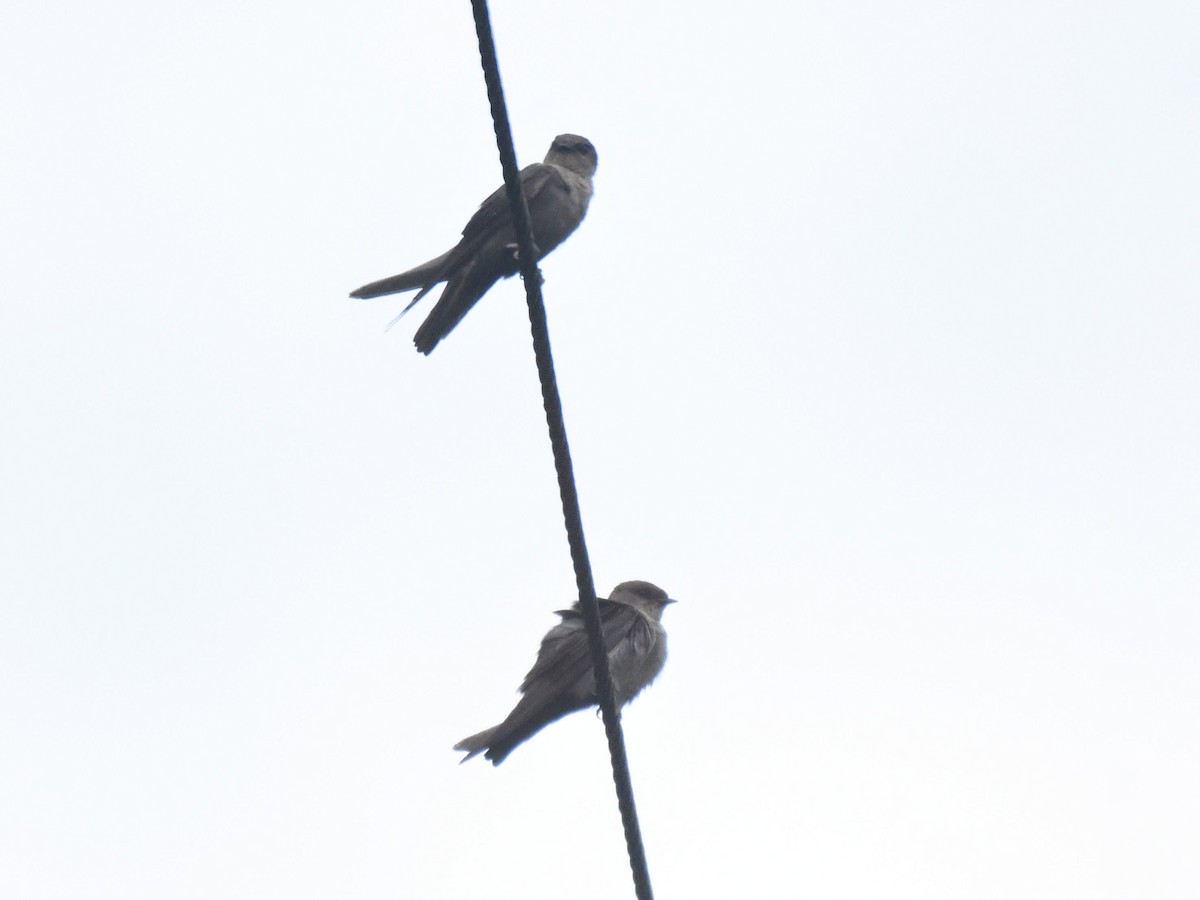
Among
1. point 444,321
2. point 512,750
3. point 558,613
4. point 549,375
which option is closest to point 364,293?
point 444,321

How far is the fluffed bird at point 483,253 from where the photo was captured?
297 inches

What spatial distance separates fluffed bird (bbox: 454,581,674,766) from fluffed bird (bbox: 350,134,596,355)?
4.90 feet

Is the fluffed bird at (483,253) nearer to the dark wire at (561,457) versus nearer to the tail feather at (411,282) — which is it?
the tail feather at (411,282)

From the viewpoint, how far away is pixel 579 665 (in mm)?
6855

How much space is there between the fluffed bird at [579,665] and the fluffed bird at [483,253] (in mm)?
1493

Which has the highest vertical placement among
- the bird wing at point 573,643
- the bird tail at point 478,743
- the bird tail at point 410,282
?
the bird tail at point 410,282

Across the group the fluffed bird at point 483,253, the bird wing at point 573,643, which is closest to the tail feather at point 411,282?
the fluffed bird at point 483,253

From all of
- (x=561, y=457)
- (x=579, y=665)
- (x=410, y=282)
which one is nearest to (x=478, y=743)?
(x=579, y=665)

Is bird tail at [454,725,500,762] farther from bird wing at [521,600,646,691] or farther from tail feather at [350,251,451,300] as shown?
tail feather at [350,251,451,300]

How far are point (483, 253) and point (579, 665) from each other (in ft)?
6.81

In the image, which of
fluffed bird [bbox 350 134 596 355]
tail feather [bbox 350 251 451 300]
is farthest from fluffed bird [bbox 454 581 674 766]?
tail feather [bbox 350 251 451 300]

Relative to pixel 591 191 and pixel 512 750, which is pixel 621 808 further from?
pixel 591 191

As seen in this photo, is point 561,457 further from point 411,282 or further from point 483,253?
point 483,253

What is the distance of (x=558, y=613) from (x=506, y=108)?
368 centimetres
